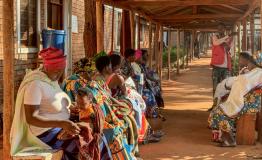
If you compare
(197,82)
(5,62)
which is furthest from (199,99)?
(5,62)

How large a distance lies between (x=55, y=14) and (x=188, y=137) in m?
4.25

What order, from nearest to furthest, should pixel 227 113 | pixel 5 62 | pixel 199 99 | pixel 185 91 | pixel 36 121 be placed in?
pixel 36 121 < pixel 5 62 < pixel 227 113 < pixel 199 99 < pixel 185 91

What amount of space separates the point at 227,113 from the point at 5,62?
406cm

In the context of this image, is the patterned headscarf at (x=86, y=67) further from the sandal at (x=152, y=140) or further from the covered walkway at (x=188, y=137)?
the sandal at (x=152, y=140)

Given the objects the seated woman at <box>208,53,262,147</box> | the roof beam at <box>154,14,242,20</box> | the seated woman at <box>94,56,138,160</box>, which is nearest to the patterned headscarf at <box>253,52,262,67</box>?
the seated woman at <box>208,53,262,147</box>

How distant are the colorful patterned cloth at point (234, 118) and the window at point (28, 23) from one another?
3.83 meters

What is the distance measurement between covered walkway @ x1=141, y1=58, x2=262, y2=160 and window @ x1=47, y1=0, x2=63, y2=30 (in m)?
3.26

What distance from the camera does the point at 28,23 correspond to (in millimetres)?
8578

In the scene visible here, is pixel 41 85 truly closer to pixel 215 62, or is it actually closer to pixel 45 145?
pixel 45 145

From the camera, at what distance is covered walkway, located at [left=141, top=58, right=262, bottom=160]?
6559mm

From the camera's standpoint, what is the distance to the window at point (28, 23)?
8.34 meters

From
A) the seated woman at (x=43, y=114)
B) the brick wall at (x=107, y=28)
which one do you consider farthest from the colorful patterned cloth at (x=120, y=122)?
the brick wall at (x=107, y=28)

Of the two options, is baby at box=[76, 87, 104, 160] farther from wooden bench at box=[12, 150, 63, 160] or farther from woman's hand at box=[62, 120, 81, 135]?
wooden bench at box=[12, 150, 63, 160]

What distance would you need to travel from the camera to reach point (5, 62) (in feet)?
14.3
